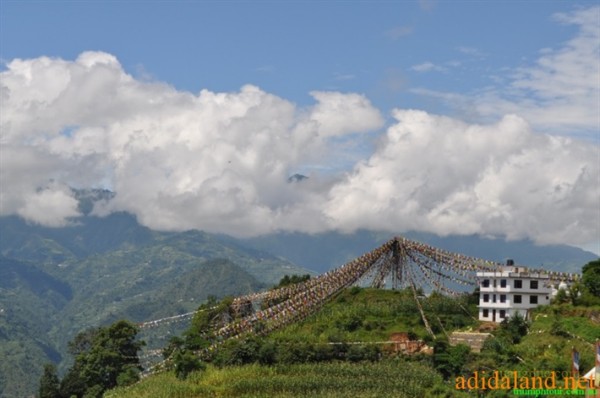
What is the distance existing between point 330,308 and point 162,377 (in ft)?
80.0

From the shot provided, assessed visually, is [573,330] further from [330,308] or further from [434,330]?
[330,308]

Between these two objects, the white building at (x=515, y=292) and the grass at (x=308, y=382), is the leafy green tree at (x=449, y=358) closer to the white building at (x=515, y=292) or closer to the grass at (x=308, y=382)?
the grass at (x=308, y=382)

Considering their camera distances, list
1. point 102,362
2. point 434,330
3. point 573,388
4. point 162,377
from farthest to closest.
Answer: point 102,362, point 434,330, point 162,377, point 573,388

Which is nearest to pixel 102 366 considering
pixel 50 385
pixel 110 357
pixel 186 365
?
pixel 110 357

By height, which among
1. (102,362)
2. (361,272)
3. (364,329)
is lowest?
(102,362)

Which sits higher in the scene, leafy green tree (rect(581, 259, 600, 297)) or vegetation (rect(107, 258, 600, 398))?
leafy green tree (rect(581, 259, 600, 297))

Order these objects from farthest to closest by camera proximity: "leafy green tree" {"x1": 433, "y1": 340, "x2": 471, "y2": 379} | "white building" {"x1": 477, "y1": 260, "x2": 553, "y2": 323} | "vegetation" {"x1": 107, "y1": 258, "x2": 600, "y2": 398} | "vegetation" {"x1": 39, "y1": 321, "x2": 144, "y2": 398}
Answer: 1. "vegetation" {"x1": 39, "y1": 321, "x2": 144, "y2": 398}
2. "white building" {"x1": 477, "y1": 260, "x2": 553, "y2": 323}
3. "leafy green tree" {"x1": 433, "y1": 340, "x2": 471, "y2": 379}
4. "vegetation" {"x1": 107, "y1": 258, "x2": 600, "y2": 398}

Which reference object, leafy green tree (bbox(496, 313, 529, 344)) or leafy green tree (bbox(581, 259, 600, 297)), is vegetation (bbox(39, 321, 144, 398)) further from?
leafy green tree (bbox(581, 259, 600, 297))

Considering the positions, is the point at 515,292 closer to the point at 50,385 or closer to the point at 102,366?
the point at 102,366

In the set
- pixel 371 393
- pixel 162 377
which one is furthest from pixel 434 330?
pixel 162 377

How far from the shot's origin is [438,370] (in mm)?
69312

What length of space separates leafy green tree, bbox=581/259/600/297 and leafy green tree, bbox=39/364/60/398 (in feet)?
224

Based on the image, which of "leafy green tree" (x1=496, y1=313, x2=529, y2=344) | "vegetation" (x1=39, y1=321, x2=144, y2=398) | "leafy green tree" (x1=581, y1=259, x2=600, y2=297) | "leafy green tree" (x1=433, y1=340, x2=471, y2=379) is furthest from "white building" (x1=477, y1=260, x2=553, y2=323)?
"vegetation" (x1=39, y1=321, x2=144, y2=398)

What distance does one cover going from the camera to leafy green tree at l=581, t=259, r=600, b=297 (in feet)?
260
